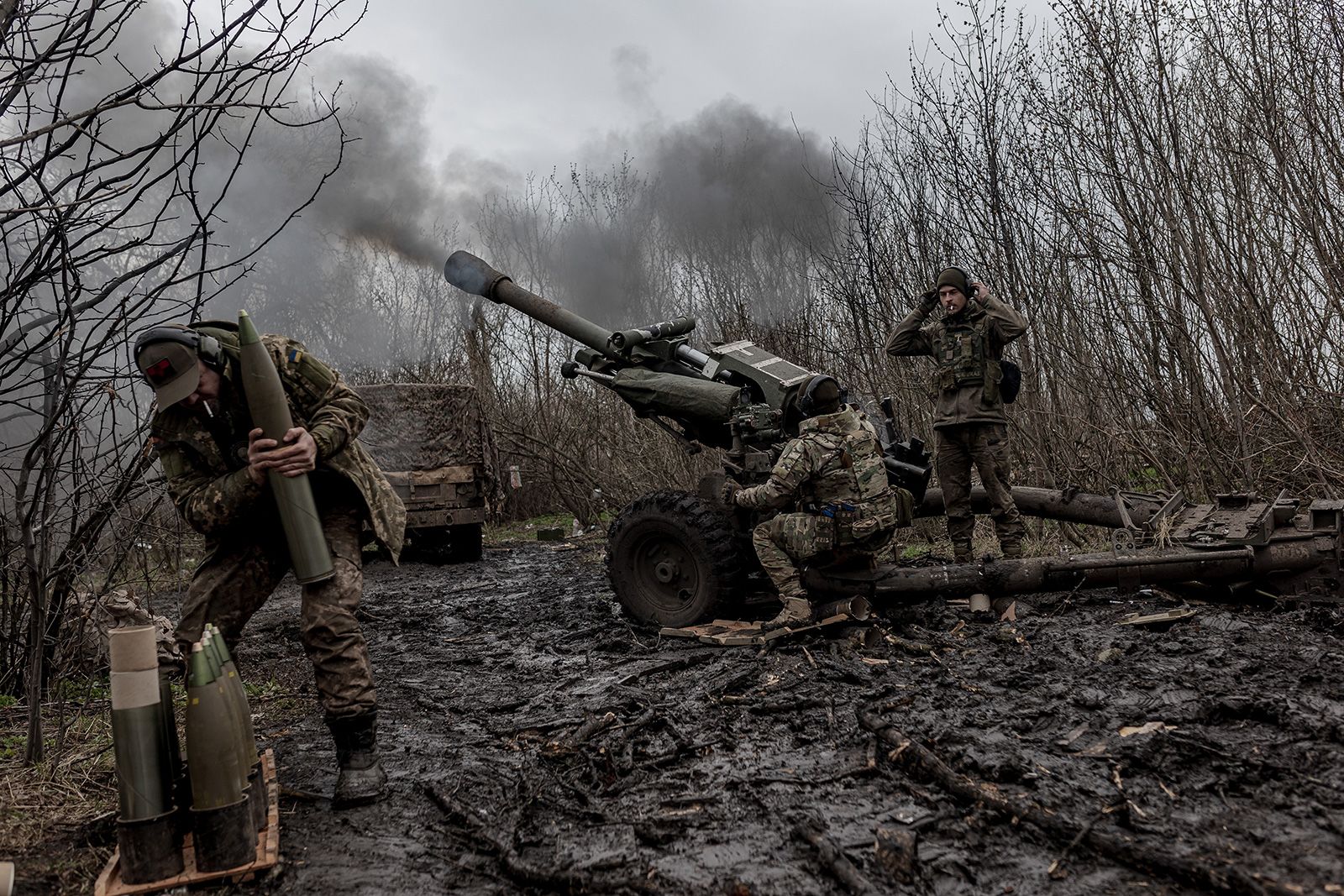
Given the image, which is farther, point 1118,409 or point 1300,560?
point 1118,409

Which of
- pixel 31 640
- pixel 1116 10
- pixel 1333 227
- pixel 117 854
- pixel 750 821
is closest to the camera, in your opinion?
pixel 117 854

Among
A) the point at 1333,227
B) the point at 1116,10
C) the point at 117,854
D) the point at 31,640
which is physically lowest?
the point at 117,854

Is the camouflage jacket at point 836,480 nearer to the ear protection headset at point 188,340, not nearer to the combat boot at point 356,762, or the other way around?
the combat boot at point 356,762

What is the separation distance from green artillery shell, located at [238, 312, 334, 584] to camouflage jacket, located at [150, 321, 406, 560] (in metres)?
0.12

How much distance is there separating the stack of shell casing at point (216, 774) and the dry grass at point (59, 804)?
15.2 inches

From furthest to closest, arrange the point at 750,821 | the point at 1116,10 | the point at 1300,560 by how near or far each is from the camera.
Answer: the point at 1116,10 → the point at 1300,560 → the point at 750,821

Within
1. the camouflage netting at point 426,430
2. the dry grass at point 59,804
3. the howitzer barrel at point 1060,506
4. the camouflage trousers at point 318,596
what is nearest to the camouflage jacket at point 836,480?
the howitzer barrel at point 1060,506

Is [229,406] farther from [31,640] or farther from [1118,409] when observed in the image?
[1118,409]

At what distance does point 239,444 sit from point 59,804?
127 cm

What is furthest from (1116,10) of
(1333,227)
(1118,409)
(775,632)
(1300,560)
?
(775,632)

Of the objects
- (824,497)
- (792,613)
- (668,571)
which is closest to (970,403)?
(824,497)

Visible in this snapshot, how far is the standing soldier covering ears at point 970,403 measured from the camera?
6.75m

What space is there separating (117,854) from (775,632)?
3.29 meters

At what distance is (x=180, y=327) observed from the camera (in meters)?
3.25
